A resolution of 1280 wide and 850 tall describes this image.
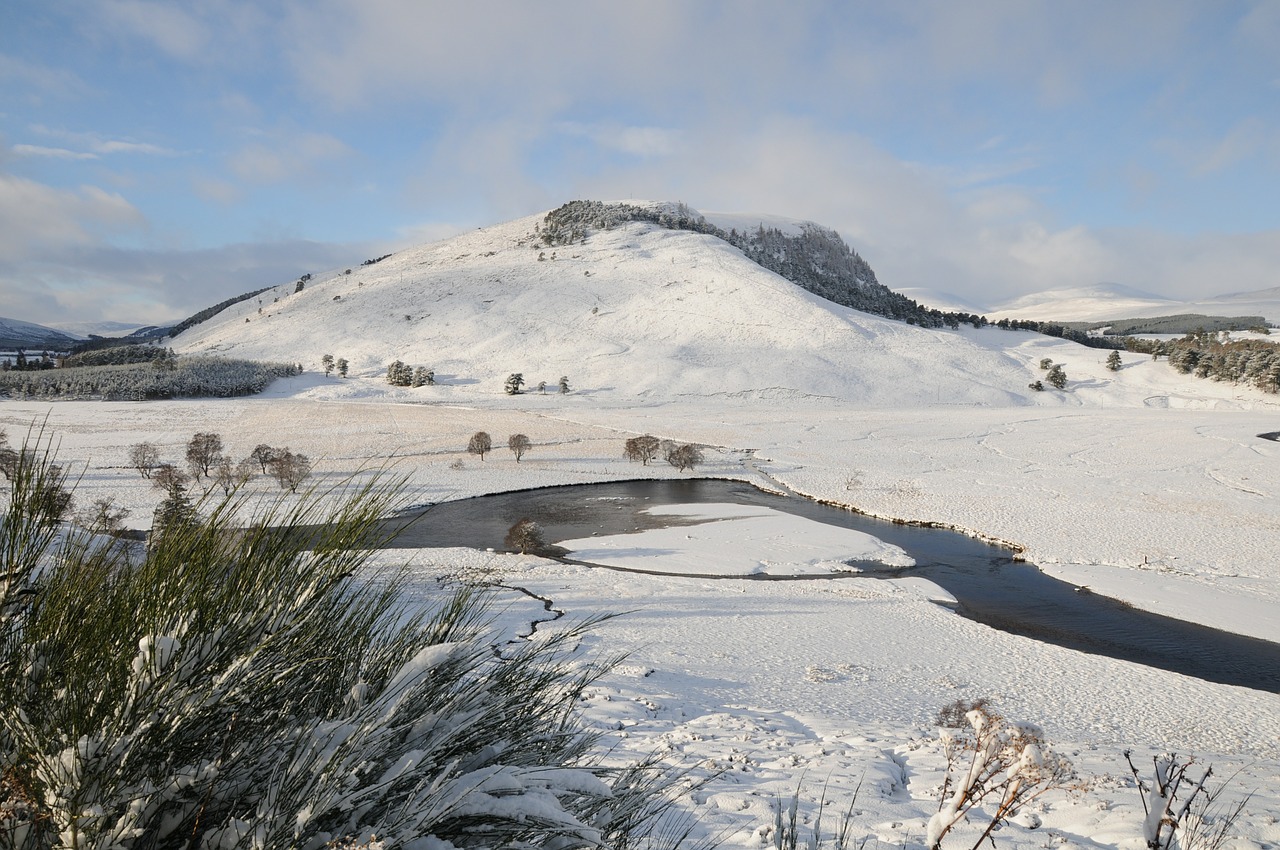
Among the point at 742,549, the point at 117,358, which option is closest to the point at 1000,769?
the point at 742,549

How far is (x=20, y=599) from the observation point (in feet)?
7.45

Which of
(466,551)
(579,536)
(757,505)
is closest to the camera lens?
(466,551)

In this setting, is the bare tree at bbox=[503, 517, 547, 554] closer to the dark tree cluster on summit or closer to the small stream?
the small stream

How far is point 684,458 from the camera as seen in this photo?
43.3 m

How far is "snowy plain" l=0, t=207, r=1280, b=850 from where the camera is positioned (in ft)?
36.1

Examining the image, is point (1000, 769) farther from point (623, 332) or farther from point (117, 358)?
point (117, 358)

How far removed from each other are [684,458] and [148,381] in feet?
216

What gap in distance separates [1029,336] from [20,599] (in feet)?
416

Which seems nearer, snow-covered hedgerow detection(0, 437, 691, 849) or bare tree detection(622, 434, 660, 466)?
snow-covered hedgerow detection(0, 437, 691, 849)

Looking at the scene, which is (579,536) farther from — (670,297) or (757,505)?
(670,297)

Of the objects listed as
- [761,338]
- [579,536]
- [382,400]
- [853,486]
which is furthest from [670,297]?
[579,536]

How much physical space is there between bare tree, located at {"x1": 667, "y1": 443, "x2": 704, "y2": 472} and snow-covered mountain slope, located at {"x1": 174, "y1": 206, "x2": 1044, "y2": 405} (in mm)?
32272

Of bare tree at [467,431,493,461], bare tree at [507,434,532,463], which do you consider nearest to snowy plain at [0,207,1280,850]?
bare tree at [467,431,493,461]

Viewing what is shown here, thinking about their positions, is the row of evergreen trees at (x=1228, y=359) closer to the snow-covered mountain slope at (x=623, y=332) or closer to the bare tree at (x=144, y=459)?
the snow-covered mountain slope at (x=623, y=332)
